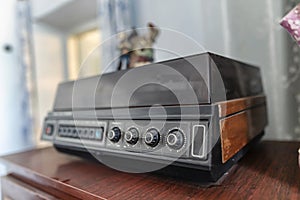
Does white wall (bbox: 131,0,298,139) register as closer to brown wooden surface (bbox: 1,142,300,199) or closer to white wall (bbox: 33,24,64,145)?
brown wooden surface (bbox: 1,142,300,199)

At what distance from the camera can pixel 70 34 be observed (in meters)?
2.14

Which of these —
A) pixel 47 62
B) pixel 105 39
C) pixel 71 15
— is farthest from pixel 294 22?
pixel 47 62

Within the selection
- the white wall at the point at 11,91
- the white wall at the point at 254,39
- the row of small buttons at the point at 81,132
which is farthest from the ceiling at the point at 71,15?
the row of small buttons at the point at 81,132

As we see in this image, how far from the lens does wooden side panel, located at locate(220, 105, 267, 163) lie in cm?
39

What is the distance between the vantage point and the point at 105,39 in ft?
4.46

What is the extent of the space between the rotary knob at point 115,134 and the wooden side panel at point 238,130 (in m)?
0.21

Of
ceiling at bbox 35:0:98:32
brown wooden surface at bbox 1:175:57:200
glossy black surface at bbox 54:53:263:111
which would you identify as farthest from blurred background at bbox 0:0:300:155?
brown wooden surface at bbox 1:175:57:200

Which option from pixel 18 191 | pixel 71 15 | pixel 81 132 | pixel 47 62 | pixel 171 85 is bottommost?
pixel 18 191

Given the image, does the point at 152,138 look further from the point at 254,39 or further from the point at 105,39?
the point at 105,39

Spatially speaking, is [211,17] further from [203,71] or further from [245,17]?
[203,71]

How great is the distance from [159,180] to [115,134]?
135 mm

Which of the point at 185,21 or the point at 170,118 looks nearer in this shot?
the point at 170,118

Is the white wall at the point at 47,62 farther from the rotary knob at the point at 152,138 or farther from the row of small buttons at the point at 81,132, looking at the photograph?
the rotary knob at the point at 152,138

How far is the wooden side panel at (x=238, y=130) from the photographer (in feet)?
1.28
